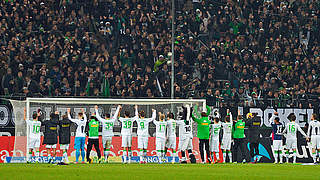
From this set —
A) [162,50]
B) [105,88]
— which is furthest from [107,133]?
[162,50]

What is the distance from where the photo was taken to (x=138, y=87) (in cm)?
2689

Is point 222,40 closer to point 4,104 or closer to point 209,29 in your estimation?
point 209,29

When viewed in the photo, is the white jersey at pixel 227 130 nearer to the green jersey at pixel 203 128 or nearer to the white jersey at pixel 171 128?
the green jersey at pixel 203 128

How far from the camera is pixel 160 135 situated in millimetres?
23656

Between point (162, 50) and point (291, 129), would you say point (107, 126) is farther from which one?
point (162, 50)

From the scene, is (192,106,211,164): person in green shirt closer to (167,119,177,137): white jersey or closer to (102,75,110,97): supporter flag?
(167,119,177,137): white jersey

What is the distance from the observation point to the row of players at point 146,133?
2259 centimetres

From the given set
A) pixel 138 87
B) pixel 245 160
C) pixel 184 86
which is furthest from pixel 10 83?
pixel 245 160

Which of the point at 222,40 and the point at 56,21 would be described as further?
the point at 222,40

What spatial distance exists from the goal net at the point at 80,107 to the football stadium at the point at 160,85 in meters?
0.04

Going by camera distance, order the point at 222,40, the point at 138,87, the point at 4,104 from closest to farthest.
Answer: the point at 4,104, the point at 138,87, the point at 222,40

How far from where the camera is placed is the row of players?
74.1ft

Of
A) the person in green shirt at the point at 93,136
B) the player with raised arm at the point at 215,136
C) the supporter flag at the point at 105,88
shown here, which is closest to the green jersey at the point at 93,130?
the person in green shirt at the point at 93,136

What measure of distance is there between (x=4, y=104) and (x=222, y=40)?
12.3m
